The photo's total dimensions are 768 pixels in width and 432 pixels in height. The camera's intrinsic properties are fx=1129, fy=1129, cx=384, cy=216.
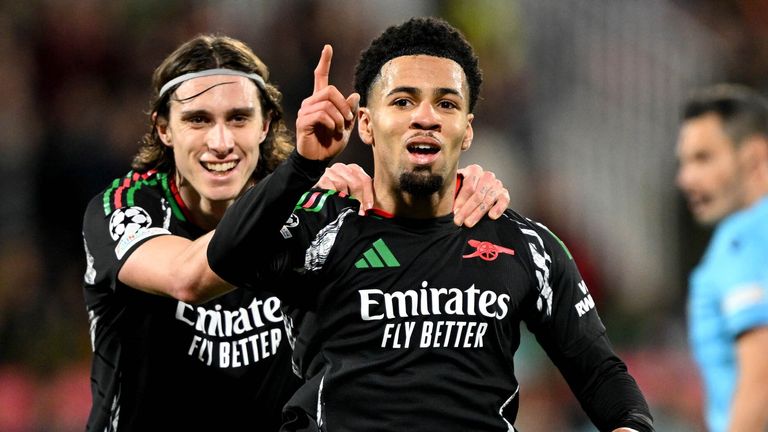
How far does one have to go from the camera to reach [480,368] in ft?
10.9

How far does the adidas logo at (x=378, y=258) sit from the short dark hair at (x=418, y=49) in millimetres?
491

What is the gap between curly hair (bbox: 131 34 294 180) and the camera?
4.42 m

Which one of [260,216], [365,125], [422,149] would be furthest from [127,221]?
[422,149]

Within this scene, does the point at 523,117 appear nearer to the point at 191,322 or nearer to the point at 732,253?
the point at 732,253

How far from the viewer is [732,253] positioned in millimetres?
5312

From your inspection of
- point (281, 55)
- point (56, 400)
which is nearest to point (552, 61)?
point (281, 55)

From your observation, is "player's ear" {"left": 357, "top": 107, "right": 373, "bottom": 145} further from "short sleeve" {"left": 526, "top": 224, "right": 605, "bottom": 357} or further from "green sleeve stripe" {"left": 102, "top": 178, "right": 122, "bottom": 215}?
"green sleeve stripe" {"left": 102, "top": 178, "right": 122, "bottom": 215}

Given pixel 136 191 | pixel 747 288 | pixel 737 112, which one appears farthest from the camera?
pixel 737 112

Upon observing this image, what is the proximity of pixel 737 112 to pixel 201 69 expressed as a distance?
9.33 ft

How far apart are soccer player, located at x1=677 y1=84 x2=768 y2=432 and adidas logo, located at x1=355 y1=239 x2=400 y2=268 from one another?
2.40m

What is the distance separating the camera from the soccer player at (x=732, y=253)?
511 centimetres

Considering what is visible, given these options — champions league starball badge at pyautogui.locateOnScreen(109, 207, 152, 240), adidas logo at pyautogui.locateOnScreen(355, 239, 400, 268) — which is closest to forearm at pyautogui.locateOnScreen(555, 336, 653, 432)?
adidas logo at pyautogui.locateOnScreen(355, 239, 400, 268)

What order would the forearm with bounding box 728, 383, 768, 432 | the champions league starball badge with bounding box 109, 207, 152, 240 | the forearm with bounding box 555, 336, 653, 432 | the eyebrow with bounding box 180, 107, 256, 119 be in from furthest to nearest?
the forearm with bounding box 728, 383, 768, 432 → the eyebrow with bounding box 180, 107, 256, 119 → the champions league starball badge with bounding box 109, 207, 152, 240 → the forearm with bounding box 555, 336, 653, 432

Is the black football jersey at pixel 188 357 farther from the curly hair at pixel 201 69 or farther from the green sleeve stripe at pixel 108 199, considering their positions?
the curly hair at pixel 201 69
